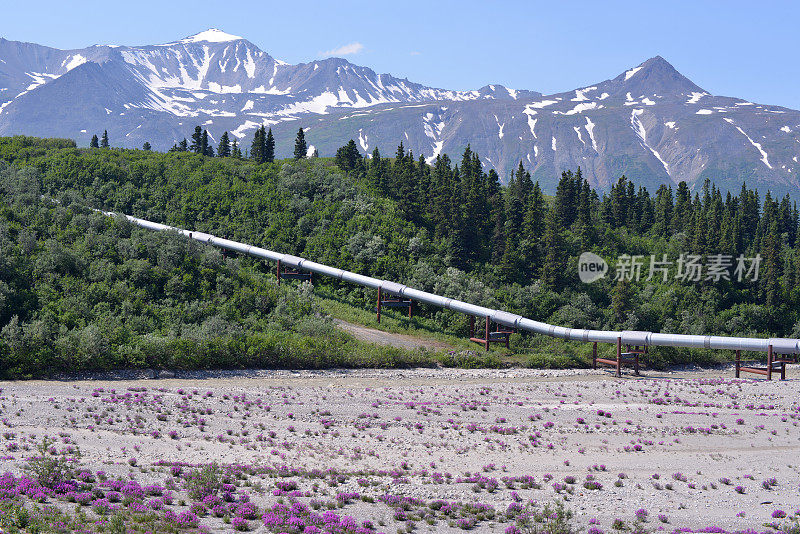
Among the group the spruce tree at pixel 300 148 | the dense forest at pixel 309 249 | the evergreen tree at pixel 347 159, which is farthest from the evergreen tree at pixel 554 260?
the spruce tree at pixel 300 148

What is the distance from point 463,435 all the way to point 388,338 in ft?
Answer: 89.3

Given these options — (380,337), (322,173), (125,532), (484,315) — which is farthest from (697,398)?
(322,173)

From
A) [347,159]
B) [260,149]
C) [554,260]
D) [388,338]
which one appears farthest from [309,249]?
[260,149]

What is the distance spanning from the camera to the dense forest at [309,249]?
5256 cm

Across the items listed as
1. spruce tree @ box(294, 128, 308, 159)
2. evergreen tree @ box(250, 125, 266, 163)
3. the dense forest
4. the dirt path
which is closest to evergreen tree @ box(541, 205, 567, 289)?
the dense forest

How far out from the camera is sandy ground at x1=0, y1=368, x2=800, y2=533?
25141mm

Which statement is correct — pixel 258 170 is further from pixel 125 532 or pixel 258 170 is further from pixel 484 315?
pixel 125 532

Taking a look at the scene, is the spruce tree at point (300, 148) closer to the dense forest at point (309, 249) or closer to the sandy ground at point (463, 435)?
the dense forest at point (309, 249)

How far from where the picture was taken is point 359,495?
23.7 metres

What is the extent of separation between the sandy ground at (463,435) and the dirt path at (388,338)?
413 inches

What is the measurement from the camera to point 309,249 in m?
80.3

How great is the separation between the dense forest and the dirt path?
4285mm

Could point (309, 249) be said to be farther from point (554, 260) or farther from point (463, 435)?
point (463, 435)

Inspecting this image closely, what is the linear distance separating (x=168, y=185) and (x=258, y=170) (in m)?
12.5
